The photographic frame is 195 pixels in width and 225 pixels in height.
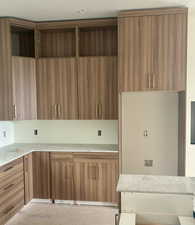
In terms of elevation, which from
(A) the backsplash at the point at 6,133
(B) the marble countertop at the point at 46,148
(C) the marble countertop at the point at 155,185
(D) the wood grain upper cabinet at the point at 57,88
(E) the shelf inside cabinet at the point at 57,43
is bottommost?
(B) the marble countertop at the point at 46,148

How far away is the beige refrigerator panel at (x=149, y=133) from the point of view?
13.4ft

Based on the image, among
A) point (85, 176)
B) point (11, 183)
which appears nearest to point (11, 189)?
point (11, 183)

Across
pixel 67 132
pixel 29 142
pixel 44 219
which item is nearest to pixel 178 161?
pixel 67 132

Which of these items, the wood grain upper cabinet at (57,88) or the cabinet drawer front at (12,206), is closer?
the cabinet drawer front at (12,206)

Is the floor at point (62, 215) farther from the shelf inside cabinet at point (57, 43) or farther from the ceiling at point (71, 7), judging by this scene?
the ceiling at point (71, 7)

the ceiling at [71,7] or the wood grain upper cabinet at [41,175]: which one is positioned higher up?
the ceiling at [71,7]

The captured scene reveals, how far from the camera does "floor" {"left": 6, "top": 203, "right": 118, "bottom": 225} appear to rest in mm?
3561

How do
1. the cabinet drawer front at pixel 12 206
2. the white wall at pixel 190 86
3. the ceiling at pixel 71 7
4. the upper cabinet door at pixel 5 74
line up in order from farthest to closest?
the upper cabinet door at pixel 5 74, the white wall at pixel 190 86, the cabinet drawer front at pixel 12 206, the ceiling at pixel 71 7

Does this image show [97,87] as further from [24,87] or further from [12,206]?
[12,206]

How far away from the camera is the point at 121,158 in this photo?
153 inches

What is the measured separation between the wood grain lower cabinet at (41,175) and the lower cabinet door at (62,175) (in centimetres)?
9

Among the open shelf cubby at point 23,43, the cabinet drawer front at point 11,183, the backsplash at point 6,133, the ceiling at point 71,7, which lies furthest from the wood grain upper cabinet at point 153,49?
the backsplash at point 6,133

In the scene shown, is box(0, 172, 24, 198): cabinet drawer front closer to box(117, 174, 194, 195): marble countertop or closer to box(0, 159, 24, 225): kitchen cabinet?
box(0, 159, 24, 225): kitchen cabinet

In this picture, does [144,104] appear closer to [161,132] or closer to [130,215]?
[161,132]
